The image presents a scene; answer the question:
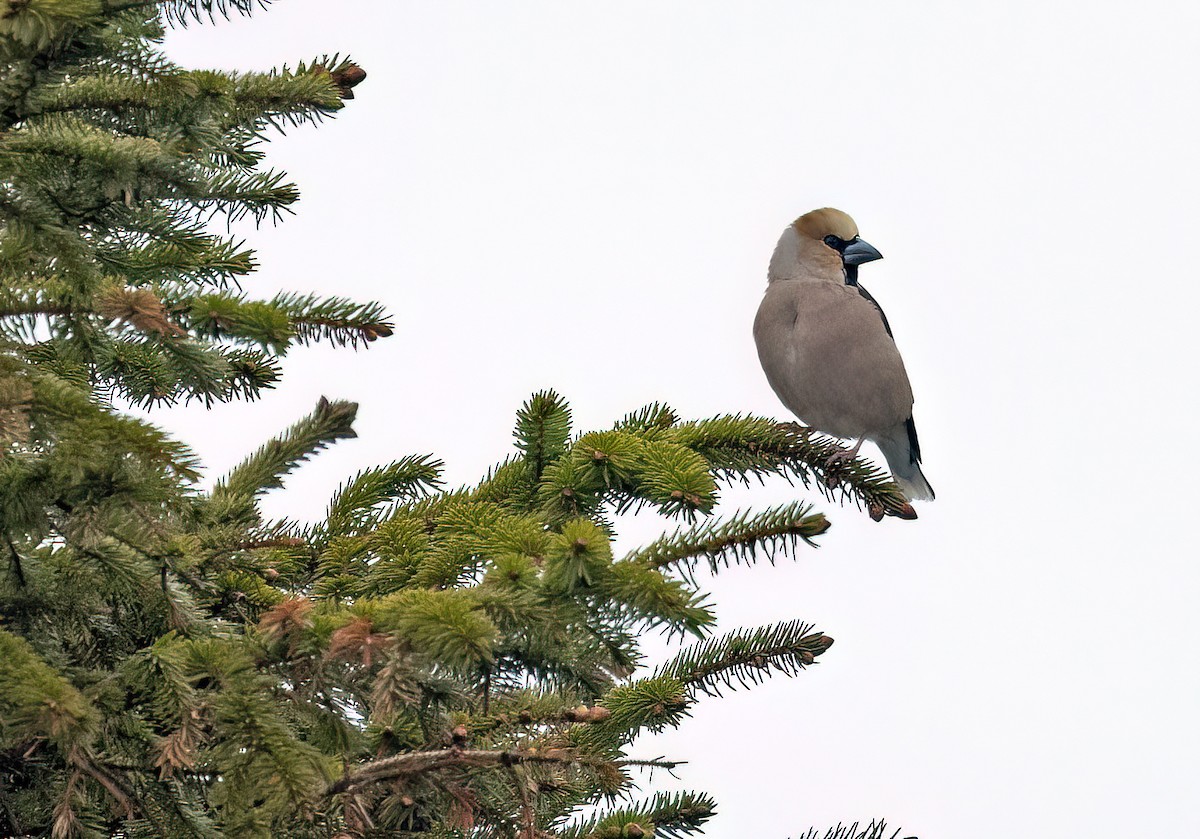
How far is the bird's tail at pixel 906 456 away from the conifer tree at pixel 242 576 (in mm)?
3281

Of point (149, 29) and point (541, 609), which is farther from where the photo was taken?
point (149, 29)

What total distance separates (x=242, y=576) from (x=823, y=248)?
4.34 metres

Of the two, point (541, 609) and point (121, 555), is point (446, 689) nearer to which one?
point (541, 609)

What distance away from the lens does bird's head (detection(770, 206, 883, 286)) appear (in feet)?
21.0

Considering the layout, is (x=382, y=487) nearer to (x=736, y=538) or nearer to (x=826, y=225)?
(x=736, y=538)

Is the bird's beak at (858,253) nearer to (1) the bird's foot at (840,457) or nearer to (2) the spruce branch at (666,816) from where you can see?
(1) the bird's foot at (840,457)

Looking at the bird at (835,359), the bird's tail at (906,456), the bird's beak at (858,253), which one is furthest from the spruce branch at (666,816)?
the bird's beak at (858,253)

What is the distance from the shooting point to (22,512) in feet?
6.59

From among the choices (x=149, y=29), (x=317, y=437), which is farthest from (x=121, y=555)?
(x=149, y=29)

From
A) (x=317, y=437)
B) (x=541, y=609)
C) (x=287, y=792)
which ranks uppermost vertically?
(x=317, y=437)

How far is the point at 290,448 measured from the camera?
339cm

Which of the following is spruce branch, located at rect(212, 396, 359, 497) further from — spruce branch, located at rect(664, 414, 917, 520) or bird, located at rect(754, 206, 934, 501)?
bird, located at rect(754, 206, 934, 501)

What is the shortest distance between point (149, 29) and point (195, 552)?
1.30m

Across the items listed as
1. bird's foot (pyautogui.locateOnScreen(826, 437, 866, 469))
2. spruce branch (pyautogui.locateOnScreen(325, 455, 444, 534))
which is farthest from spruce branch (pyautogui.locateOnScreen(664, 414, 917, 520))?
spruce branch (pyautogui.locateOnScreen(325, 455, 444, 534))
